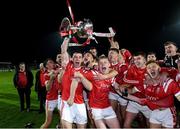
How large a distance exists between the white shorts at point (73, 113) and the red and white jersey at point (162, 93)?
3.67 feet

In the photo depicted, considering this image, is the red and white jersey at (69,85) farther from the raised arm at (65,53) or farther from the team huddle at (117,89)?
the raised arm at (65,53)

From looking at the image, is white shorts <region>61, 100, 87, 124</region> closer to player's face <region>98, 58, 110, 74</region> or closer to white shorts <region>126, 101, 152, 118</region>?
player's face <region>98, 58, 110, 74</region>

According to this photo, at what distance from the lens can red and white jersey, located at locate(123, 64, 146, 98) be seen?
6477 mm

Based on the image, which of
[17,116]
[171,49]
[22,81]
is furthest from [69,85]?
[22,81]

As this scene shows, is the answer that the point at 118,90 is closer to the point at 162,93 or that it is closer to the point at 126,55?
the point at 162,93

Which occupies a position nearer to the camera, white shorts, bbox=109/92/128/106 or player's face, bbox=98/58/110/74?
player's face, bbox=98/58/110/74

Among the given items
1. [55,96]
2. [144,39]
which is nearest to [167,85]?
[55,96]

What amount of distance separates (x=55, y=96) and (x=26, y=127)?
5.15ft

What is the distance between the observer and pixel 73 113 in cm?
587

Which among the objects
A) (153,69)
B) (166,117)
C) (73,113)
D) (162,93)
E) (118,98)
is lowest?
(166,117)

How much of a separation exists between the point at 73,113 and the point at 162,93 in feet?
4.84

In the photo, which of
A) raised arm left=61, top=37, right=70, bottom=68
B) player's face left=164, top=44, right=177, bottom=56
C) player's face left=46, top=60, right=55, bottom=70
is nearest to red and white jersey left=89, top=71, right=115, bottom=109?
raised arm left=61, top=37, right=70, bottom=68

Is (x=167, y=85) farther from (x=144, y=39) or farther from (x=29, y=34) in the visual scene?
(x=29, y=34)

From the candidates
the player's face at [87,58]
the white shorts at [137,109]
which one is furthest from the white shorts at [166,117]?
the player's face at [87,58]
